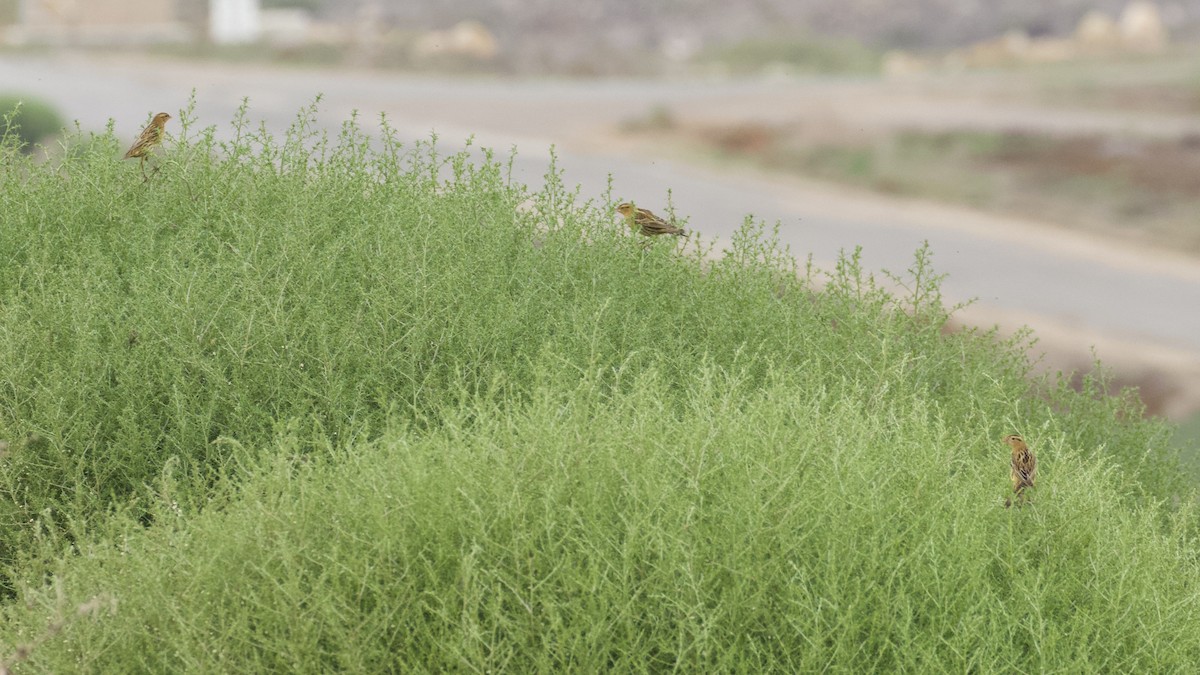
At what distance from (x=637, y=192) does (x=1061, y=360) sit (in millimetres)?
6125

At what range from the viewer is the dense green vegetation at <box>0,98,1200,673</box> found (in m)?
2.94

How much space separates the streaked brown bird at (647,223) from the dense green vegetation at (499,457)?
3.6 inches

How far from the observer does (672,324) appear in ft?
14.9

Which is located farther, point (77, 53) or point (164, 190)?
point (77, 53)

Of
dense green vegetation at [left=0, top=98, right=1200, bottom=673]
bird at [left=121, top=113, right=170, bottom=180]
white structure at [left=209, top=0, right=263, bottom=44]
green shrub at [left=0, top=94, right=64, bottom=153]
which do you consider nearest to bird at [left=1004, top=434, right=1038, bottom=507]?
dense green vegetation at [left=0, top=98, right=1200, bottom=673]

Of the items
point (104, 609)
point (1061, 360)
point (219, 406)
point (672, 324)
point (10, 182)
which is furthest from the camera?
point (1061, 360)

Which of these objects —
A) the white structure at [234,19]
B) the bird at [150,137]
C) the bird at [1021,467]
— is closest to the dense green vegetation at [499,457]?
the bird at [1021,467]

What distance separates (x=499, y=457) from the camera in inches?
125

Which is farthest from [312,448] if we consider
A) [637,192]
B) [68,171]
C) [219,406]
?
[637,192]

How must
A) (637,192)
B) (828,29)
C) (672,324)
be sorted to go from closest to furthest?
(672,324) < (637,192) < (828,29)

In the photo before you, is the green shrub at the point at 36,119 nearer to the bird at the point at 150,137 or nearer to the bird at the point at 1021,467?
the bird at the point at 150,137

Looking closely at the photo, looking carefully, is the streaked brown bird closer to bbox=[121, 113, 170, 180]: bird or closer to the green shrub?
bbox=[121, 113, 170, 180]: bird

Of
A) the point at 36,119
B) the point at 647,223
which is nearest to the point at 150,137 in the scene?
the point at 647,223

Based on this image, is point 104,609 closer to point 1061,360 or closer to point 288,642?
point 288,642
